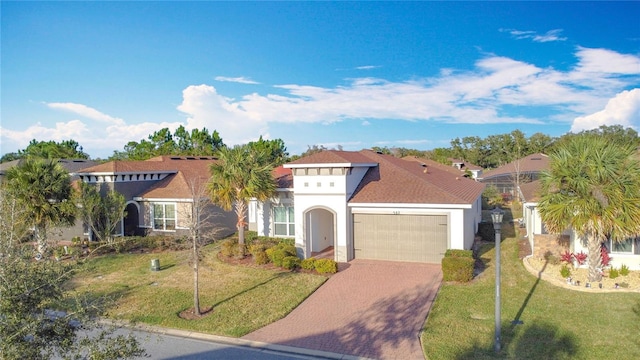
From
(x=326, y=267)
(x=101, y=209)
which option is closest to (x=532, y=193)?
(x=326, y=267)

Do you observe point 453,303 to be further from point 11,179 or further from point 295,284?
point 11,179

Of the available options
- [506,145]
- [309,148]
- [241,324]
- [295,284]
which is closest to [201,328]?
[241,324]

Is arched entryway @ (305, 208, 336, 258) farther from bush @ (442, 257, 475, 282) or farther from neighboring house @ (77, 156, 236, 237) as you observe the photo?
neighboring house @ (77, 156, 236, 237)

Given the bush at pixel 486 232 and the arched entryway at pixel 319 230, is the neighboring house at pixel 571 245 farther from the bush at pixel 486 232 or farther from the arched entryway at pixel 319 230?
the arched entryway at pixel 319 230

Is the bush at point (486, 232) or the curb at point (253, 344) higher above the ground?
the bush at point (486, 232)

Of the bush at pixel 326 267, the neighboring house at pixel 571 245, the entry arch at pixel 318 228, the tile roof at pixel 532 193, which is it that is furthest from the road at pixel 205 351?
the tile roof at pixel 532 193

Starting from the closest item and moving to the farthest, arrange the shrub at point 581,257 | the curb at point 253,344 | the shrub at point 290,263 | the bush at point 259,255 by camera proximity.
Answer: the curb at point 253,344
the shrub at point 581,257
the shrub at point 290,263
the bush at point 259,255

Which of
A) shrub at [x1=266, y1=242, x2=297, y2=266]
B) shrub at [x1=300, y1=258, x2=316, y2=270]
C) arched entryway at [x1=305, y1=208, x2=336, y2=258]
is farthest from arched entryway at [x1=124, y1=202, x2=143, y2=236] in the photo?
Result: shrub at [x1=300, y1=258, x2=316, y2=270]
